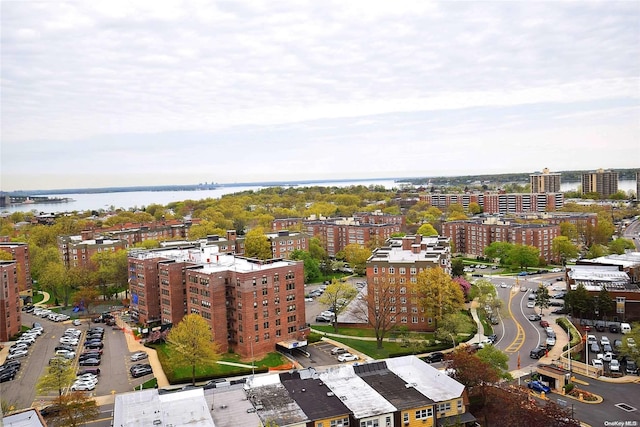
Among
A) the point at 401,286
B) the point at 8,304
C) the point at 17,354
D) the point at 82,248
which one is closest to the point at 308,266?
the point at 401,286

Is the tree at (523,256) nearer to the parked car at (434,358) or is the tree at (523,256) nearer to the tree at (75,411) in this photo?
the parked car at (434,358)

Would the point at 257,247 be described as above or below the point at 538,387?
above

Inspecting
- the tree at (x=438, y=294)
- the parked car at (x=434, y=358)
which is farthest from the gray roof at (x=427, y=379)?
the tree at (x=438, y=294)

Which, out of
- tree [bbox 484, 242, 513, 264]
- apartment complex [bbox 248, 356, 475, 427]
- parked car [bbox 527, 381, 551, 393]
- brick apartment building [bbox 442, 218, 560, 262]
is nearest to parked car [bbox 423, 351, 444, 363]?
apartment complex [bbox 248, 356, 475, 427]

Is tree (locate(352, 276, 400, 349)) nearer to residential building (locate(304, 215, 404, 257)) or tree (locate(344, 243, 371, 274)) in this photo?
tree (locate(344, 243, 371, 274))

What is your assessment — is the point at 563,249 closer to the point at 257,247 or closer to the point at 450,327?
the point at 450,327
